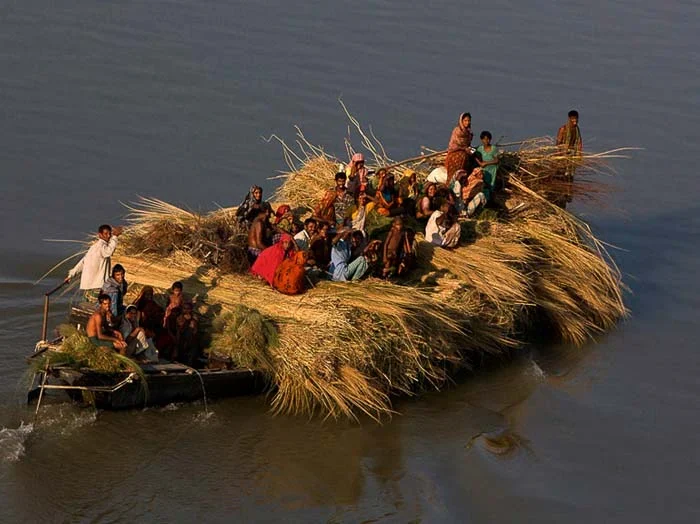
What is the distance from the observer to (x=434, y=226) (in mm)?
11664

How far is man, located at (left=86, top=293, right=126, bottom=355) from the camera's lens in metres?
9.61

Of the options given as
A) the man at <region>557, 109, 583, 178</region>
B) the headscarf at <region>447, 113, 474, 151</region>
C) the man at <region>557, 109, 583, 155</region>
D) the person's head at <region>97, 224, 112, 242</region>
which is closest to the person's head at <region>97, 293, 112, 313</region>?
the person's head at <region>97, 224, 112, 242</region>

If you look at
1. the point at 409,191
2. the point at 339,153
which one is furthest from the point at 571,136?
the point at 339,153

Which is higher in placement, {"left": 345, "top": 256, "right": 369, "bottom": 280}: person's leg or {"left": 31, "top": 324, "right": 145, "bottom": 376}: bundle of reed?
{"left": 345, "top": 256, "right": 369, "bottom": 280}: person's leg

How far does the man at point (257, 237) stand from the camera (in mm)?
11062

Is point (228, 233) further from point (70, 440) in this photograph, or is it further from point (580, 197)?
point (580, 197)

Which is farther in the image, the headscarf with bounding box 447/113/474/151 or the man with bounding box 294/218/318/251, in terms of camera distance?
the headscarf with bounding box 447/113/474/151

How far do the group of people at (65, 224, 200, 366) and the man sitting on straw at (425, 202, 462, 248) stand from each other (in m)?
2.48

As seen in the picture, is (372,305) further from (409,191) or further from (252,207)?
(409,191)

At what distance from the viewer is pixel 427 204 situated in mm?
11906

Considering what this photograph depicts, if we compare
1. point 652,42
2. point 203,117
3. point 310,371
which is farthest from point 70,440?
point 652,42

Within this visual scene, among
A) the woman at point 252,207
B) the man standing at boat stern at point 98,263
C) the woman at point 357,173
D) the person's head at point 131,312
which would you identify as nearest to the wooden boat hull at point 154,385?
the person's head at point 131,312

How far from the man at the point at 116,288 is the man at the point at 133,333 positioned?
0.13m

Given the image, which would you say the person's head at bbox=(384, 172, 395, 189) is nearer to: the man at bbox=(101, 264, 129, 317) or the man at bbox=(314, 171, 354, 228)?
the man at bbox=(314, 171, 354, 228)
